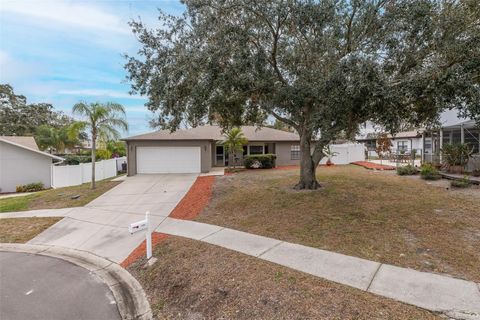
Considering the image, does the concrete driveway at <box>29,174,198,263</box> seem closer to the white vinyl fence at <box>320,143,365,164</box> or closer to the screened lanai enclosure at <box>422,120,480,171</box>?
the white vinyl fence at <box>320,143,365,164</box>

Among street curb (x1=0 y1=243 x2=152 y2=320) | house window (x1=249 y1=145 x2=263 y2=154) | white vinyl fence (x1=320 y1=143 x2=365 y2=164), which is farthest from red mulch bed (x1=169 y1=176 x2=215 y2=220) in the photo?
white vinyl fence (x1=320 y1=143 x2=365 y2=164)

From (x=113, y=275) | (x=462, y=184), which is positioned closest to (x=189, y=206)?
(x=113, y=275)

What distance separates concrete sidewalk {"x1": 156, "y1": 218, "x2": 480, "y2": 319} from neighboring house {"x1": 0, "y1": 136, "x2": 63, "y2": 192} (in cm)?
1935

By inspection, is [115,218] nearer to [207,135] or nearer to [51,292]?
[51,292]

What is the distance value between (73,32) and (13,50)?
9.17 ft

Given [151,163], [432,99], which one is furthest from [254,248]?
[151,163]

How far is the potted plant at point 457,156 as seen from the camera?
12.9 metres

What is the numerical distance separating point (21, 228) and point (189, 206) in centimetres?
535

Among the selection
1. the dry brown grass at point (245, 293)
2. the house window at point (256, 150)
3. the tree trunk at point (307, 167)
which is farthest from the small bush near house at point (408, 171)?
the dry brown grass at point (245, 293)

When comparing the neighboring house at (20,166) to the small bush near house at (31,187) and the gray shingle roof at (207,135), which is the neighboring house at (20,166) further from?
the gray shingle roof at (207,135)

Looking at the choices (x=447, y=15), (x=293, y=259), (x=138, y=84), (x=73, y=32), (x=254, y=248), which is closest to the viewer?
(x=293, y=259)

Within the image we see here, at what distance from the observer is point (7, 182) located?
19.1 meters

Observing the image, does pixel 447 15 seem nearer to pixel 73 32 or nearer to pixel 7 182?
pixel 73 32

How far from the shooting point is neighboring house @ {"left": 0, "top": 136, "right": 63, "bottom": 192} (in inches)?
751
